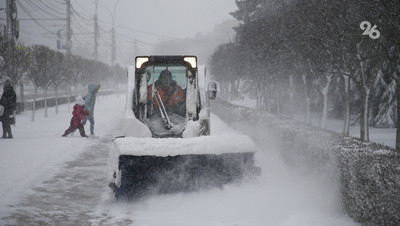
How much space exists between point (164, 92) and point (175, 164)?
2269 mm

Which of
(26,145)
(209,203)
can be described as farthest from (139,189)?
(26,145)

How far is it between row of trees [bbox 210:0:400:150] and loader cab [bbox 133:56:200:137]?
18.3 ft

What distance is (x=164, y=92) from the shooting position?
27.1 feet

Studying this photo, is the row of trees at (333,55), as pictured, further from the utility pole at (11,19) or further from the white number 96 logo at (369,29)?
the utility pole at (11,19)

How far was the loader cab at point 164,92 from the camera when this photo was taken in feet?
26.8

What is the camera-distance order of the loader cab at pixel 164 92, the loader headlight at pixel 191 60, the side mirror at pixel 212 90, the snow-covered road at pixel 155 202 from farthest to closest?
the loader headlight at pixel 191 60, the loader cab at pixel 164 92, the side mirror at pixel 212 90, the snow-covered road at pixel 155 202

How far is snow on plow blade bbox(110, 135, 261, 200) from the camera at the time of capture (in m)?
6.22

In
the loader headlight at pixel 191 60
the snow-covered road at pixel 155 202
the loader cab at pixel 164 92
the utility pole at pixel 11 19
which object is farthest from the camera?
the utility pole at pixel 11 19

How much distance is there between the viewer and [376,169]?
5.04 m

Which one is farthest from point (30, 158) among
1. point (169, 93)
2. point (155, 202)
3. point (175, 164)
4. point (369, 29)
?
point (369, 29)

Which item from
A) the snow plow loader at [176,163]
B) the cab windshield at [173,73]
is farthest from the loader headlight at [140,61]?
the snow plow loader at [176,163]

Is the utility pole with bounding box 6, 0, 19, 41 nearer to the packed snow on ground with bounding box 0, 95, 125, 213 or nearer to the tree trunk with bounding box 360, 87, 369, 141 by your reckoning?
the packed snow on ground with bounding box 0, 95, 125, 213

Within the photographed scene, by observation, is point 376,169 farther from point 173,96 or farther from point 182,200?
point 173,96

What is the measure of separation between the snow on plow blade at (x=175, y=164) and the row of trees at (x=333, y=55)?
6.40m
